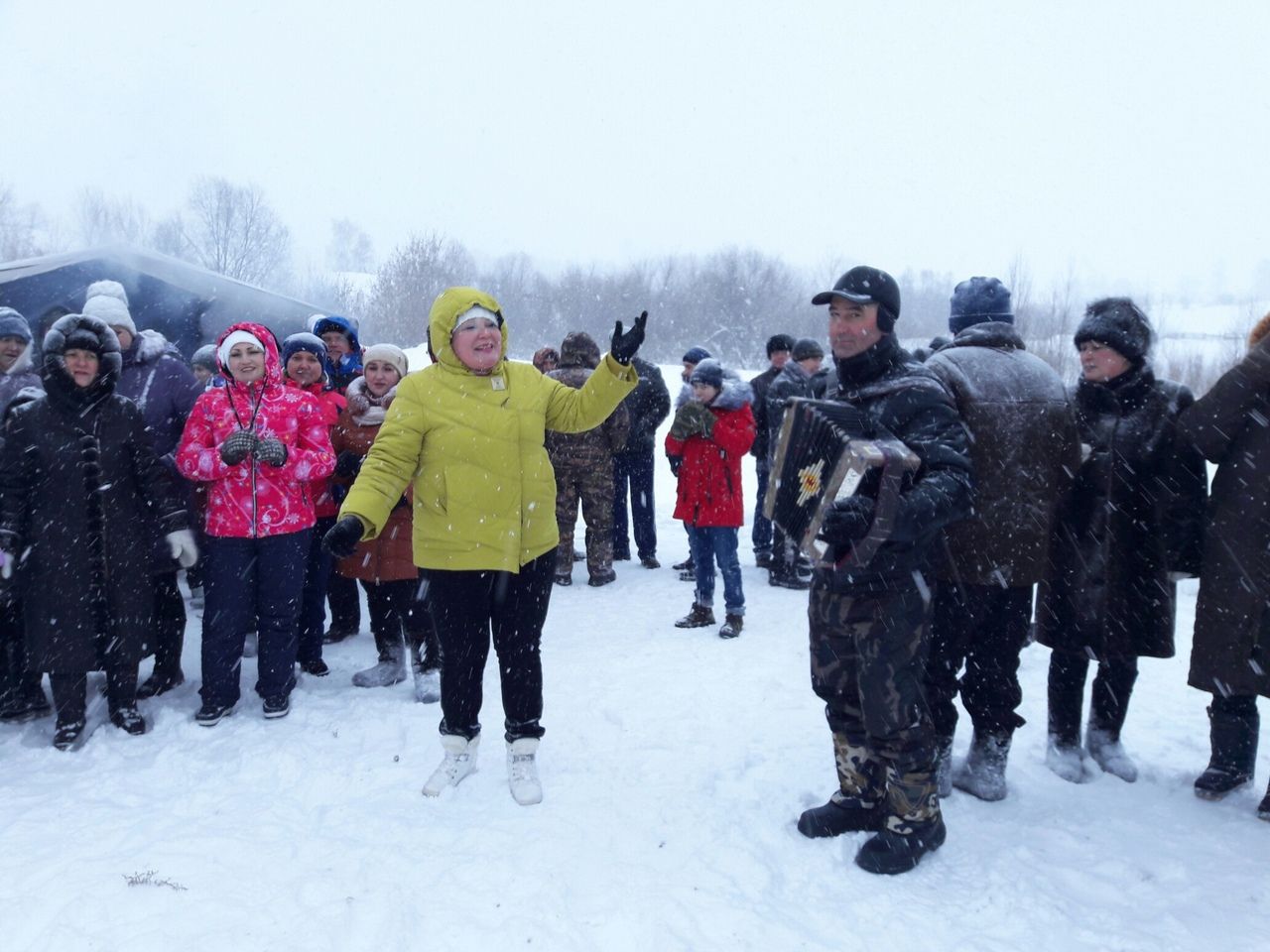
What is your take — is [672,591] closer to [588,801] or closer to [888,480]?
[588,801]

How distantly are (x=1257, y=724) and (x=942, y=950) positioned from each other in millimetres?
2144

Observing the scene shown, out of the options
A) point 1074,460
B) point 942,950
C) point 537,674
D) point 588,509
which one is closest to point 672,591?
point 588,509

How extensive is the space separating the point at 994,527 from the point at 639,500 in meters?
5.23

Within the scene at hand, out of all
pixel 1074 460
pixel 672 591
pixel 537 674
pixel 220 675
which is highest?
pixel 1074 460

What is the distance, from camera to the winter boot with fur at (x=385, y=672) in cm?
495

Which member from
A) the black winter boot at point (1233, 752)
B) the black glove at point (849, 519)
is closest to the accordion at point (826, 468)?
the black glove at point (849, 519)

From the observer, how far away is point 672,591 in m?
7.39

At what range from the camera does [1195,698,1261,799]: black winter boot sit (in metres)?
3.63

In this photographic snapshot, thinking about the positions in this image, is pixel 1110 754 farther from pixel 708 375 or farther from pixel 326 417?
pixel 326 417

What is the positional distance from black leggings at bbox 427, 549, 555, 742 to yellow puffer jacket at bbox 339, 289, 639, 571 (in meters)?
0.12

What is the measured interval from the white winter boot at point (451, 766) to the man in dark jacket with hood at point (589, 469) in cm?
391

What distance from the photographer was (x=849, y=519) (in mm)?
2701

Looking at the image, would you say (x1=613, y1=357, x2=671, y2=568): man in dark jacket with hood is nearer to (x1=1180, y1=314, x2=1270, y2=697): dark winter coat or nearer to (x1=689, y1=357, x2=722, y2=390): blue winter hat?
(x1=689, y1=357, x2=722, y2=390): blue winter hat

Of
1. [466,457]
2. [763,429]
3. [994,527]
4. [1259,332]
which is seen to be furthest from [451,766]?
[763,429]
